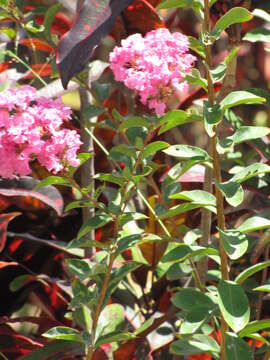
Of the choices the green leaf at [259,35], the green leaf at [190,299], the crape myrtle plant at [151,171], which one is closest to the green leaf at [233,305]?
the crape myrtle plant at [151,171]

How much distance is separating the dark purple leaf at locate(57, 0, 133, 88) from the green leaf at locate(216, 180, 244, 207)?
0.95ft

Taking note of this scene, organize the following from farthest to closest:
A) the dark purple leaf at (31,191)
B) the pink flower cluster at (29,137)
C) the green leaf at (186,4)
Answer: the dark purple leaf at (31,191) → the green leaf at (186,4) → the pink flower cluster at (29,137)

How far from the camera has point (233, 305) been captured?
1132 mm

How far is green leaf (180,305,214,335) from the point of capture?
1177 mm

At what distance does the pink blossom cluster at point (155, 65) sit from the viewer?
1119 millimetres

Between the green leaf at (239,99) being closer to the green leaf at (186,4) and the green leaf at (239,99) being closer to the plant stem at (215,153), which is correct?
the plant stem at (215,153)

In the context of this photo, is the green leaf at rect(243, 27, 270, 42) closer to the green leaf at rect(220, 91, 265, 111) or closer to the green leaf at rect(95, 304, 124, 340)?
the green leaf at rect(220, 91, 265, 111)

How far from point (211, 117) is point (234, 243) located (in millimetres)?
186

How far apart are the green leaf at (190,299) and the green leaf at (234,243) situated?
16 cm

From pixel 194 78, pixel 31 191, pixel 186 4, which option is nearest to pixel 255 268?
pixel 194 78

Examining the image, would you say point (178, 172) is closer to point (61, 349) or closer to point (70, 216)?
point (61, 349)

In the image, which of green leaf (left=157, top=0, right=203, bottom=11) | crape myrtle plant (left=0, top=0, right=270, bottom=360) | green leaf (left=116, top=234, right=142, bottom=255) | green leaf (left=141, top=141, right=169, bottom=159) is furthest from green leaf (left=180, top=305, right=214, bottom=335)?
green leaf (left=157, top=0, right=203, bottom=11)

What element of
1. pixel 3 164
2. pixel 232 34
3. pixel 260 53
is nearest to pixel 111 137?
pixel 232 34

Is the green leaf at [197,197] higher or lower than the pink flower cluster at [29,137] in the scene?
lower
